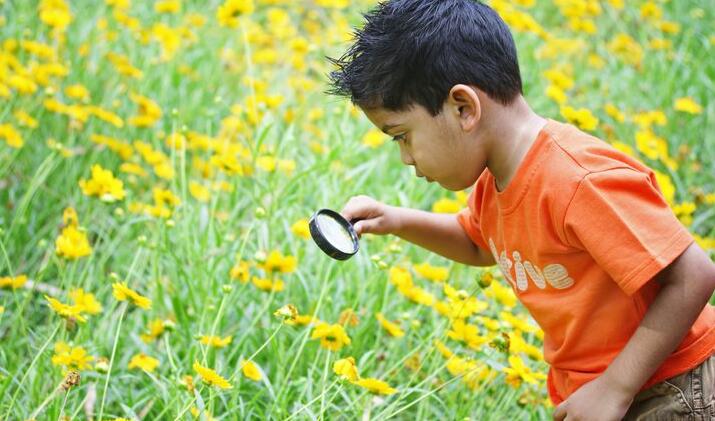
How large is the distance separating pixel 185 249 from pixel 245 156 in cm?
47

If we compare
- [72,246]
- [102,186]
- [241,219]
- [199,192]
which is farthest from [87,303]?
[241,219]

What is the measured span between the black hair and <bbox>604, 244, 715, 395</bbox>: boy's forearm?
41 centimetres

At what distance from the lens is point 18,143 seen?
95.7 inches

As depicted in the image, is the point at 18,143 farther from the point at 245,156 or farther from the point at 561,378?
the point at 561,378

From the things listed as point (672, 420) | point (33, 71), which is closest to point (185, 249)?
point (33, 71)

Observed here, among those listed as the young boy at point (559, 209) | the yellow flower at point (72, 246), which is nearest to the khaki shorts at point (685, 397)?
the young boy at point (559, 209)

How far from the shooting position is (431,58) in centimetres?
152

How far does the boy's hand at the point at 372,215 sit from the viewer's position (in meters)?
1.76

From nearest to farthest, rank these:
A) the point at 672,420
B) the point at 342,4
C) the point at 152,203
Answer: the point at 672,420 < the point at 152,203 < the point at 342,4

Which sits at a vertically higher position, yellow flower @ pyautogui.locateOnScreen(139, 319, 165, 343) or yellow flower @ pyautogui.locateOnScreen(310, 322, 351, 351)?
yellow flower @ pyautogui.locateOnScreen(310, 322, 351, 351)

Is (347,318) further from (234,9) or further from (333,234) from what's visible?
(234,9)

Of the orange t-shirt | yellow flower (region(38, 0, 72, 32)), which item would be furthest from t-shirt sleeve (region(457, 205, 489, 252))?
yellow flower (region(38, 0, 72, 32))

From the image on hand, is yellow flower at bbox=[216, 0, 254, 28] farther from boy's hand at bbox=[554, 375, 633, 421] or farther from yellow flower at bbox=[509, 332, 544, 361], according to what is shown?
boy's hand at bbox=[554, 375, 633, 421]

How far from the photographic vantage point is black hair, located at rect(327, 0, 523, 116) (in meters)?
1.51
